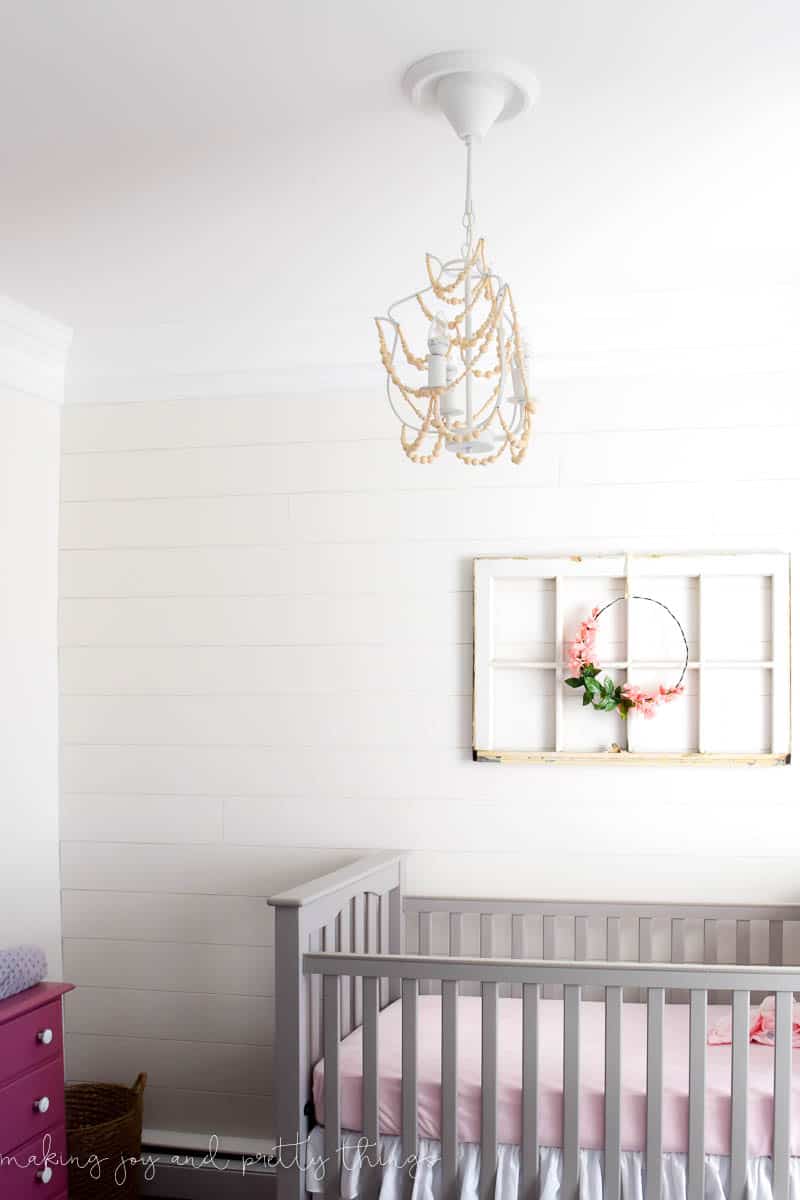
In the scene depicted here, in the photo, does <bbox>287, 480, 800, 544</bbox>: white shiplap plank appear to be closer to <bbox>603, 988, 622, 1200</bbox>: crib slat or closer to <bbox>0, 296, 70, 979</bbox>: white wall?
<bbox>0, 296, 70, 979</bbox>: white wall

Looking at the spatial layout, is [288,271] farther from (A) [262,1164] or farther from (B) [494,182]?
(A) [262,1164]

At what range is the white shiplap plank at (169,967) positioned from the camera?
141 inches

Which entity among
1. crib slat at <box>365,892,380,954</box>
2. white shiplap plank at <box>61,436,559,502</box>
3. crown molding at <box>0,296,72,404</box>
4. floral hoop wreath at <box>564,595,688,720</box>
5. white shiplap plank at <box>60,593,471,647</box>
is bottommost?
crib slat at <box>365,892,380,954</box>

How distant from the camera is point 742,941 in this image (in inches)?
131

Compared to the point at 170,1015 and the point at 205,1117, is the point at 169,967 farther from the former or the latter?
the point at 205,1117

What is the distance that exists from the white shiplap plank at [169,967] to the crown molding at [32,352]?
1.70 meters

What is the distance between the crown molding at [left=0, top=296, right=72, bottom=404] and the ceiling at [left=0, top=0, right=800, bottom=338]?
0.34 ft

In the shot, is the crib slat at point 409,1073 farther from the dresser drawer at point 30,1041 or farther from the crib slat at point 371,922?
the dresser drawer at point 30,1041

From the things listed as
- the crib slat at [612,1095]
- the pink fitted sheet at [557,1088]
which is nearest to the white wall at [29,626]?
the pink fitted sheet at [557,1088]

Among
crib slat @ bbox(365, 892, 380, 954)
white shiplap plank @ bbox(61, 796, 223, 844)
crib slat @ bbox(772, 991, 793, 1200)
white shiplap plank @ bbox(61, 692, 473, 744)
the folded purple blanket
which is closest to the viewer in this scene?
crib slat @ bbox(772, 991, 793, 1200)

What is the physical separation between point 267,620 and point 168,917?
3.12ft

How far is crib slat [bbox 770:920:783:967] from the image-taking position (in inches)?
129

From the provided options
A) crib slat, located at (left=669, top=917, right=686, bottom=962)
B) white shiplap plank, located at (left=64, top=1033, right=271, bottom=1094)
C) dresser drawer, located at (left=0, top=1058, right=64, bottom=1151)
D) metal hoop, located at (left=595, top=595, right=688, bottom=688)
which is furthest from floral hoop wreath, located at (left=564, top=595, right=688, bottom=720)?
dresser drawer, located at (left=0, top=1058, right=64, bottom=1151)

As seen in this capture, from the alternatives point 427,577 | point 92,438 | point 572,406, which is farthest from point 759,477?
point 92,438
